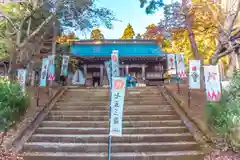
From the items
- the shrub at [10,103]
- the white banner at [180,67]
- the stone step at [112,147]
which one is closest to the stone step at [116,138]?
the stone step at [112,147]

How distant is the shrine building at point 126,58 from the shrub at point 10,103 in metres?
13.1

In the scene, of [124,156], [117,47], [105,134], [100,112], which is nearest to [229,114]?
[124,156]

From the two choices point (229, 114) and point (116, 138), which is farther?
point (116, 138)

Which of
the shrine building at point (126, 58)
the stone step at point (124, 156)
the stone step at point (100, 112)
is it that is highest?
the shrine building at point (126, 58)

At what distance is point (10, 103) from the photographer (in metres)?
6.00

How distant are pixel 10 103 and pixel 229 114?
15.4ft

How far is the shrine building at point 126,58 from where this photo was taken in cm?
1991

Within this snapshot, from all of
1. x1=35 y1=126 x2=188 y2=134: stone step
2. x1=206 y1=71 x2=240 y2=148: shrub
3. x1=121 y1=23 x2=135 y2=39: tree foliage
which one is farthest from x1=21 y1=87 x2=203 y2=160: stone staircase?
x1=121 y1=23 x2=135 y2=39: tree foliage

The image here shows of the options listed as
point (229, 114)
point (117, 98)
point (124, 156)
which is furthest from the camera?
point (124, 156)

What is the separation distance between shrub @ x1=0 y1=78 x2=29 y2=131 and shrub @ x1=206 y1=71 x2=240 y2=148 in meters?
4.39

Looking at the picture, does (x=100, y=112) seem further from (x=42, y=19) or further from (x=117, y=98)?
(x=42, y=19)

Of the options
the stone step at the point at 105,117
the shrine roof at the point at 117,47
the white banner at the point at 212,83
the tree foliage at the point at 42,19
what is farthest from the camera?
the shrine roof at the point at 117,47

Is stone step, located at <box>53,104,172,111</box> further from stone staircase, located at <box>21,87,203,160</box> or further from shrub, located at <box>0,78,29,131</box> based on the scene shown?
shrub, located at <box>0,78,29,131</box>

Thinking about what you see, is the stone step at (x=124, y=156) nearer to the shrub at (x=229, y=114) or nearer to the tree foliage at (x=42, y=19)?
the shrub at (x=229, y=114)
